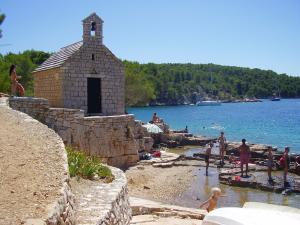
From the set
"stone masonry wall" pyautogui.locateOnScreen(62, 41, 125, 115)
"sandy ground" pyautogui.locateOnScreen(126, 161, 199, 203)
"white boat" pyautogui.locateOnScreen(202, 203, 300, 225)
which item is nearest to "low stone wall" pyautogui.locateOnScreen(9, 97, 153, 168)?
"sandy ground" pyautogui.locateOnScreen(126, 161, 199, 203)

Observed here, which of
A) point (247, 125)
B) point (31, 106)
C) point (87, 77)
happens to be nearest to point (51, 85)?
point (87, 77)

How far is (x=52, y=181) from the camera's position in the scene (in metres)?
5.92

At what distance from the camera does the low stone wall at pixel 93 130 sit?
14938mm

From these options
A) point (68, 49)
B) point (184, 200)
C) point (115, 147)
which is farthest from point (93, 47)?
point (184, 200)

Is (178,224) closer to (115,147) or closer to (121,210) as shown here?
(121,210)

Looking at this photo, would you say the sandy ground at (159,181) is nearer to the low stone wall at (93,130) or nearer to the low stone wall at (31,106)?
the low stone wall at (93,130)

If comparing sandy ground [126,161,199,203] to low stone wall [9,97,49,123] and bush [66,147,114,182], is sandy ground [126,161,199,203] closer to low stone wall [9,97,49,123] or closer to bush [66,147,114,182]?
low stone wall [9,97,49,123]

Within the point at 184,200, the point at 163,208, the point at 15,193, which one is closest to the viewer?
the point at 15,193

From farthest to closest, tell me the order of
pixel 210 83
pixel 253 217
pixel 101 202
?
pixel 210 83 < pixel 101 202 < pixel 253 217

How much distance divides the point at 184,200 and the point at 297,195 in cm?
496

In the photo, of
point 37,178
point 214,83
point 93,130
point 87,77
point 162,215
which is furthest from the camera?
point 214,83

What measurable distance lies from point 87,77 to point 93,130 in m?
3.14

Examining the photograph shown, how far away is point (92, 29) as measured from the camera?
1941cm

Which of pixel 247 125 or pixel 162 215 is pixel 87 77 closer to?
pixel 162 215
